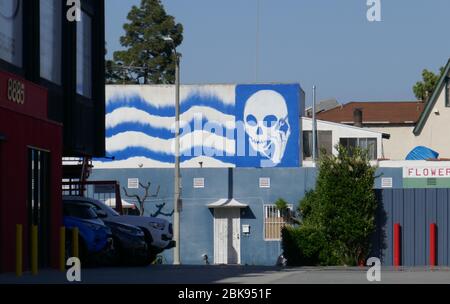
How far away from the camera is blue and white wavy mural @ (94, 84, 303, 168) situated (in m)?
62.8

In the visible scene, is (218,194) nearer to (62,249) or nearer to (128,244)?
(128,244)

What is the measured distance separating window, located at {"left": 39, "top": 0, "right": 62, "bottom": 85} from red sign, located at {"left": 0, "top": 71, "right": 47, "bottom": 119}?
265 inches

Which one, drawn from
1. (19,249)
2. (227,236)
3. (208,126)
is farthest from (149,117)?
(19,249)

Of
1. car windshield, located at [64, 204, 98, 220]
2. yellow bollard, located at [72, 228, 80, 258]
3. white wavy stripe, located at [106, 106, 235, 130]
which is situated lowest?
yellow bollard, located at [72, 228, 80, 258]

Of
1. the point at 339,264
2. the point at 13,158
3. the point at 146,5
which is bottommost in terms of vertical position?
the point at 339,264

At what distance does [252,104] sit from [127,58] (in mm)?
33807

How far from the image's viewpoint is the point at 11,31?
32.1 metres

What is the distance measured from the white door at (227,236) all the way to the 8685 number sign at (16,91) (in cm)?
2549

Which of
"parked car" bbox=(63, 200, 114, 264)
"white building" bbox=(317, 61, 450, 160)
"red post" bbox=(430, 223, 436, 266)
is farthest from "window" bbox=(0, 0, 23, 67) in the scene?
"white building" bbox=(317, 61, 450, 160)

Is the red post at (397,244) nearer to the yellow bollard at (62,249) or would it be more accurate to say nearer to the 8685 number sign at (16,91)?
the yellow bollard at (62,249)

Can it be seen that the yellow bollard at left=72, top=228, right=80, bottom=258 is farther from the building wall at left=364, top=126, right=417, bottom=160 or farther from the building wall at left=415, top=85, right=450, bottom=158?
the building wall at left=364, top=126, right=417, bottom=160
